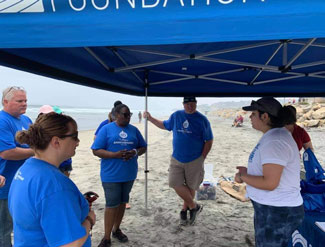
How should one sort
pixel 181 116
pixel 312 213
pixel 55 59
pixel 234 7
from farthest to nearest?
pixel 181 116, pixel 312 213, pixel 55 59, pixel 234 7

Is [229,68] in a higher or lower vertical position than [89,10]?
higher

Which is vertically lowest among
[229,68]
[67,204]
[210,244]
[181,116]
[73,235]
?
[210,244]

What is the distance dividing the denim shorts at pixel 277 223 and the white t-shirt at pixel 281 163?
0.15ft

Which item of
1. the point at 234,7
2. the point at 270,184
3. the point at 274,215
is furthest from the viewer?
the point at 274,215

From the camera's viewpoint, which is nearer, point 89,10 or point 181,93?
point 89,10

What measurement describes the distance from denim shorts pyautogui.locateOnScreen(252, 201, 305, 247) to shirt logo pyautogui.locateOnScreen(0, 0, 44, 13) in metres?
1.82

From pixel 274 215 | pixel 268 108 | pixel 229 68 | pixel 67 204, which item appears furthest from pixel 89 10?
pixel 229 68

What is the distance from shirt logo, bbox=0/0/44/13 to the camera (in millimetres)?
1013

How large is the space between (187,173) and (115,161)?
1.30 meters

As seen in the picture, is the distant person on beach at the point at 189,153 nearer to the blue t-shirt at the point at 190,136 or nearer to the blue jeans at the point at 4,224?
the blue t-shirt at the point at 190,136

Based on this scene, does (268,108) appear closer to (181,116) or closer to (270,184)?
(270,184)

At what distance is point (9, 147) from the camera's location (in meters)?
2.12

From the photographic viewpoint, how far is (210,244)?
10.1 ft

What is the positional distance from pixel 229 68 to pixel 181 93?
1.12 metres
